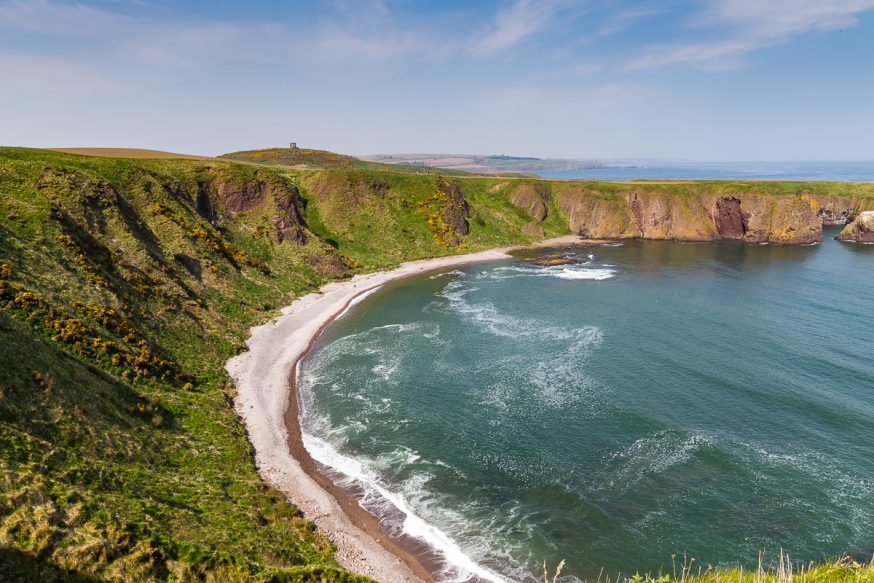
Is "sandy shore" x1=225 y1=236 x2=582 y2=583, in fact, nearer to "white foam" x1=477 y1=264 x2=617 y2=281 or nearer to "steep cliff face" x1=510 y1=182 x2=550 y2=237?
"white foam" x1=477 y1=264 x2=617 y2=281

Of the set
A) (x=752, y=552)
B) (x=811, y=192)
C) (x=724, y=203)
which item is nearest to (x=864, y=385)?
(x=752, y=552)

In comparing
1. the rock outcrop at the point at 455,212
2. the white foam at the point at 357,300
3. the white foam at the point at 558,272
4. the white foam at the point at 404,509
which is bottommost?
the white foam at the point at 404,509

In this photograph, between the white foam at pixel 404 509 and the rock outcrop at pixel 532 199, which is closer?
the white foam at pixel 404 509

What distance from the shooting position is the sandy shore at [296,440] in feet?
98.7

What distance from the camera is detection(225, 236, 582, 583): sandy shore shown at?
30.1 m

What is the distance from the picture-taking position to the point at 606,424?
44.2 meters

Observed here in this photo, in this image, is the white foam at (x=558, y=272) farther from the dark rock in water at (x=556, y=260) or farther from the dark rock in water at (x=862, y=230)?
the dark rock in water at (x=862, y=230)

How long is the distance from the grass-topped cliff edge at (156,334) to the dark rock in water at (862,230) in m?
14.5

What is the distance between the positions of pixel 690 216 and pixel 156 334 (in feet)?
471

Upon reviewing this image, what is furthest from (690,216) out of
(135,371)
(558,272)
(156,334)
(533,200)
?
(135,371)

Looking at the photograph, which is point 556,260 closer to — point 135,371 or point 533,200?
point 533,200

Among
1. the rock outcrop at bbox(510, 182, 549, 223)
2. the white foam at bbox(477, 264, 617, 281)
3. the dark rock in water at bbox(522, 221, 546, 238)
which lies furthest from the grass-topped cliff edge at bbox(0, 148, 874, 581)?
the rock outcrop at bbox(510, 182, 549, 223)

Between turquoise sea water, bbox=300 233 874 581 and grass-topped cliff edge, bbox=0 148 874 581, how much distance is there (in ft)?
34.6

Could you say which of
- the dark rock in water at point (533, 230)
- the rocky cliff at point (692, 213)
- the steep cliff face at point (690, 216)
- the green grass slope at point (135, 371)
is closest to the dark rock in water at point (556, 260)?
the dark rock in water at point (533, 230)
